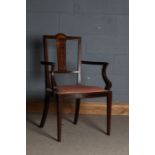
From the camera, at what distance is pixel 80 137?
2.64 metres

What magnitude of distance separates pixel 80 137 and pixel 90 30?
129 centimetres

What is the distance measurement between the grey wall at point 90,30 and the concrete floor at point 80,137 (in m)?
0.42

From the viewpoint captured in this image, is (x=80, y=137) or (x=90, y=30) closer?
(x=80, y=137)

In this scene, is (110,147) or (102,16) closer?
(110,147)

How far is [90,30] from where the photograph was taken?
342 cm

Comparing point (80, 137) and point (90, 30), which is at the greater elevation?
point (90, 30)

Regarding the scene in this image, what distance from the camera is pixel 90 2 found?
11.1ft

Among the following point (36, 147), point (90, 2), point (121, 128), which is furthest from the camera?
point (90, 2)
